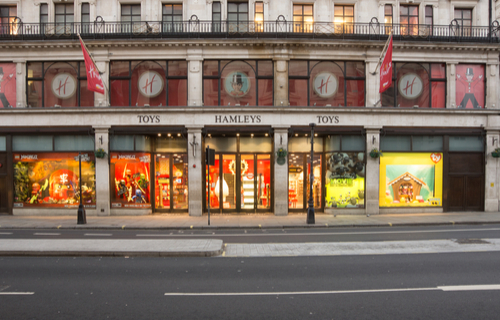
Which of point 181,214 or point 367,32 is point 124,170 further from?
point 367,32

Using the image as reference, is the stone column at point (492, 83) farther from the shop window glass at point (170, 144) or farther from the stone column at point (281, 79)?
the shop window glass at point (170, 144)

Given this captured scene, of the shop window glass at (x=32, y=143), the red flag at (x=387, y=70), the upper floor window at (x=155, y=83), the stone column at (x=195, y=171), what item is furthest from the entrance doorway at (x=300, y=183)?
the shop window glass at (x=32, y=143)

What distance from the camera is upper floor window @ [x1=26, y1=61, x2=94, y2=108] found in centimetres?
1859

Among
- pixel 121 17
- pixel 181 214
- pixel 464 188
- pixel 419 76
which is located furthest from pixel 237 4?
pixel 464 188

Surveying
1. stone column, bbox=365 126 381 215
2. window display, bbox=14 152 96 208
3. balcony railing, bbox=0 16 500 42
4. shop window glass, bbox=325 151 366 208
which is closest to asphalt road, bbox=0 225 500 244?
stone column, bbox=365 126 381 215

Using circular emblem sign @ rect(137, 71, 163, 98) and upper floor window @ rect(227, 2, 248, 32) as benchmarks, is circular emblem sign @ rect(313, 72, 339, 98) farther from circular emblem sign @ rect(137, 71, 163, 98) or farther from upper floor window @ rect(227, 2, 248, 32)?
circular emblem sign @ rect(137, 71, 163, 98)

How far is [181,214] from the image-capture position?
61.6ft

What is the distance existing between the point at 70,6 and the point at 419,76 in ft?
75.5

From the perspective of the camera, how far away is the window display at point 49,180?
18562mm

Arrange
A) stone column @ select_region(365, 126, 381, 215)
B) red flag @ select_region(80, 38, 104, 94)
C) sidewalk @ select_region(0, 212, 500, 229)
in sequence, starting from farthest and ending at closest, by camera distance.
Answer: stone column @ select_region(365, 126, 381, 215) < red flag @ select_region(80, 38, 104, 94) < sidewalk @ select_region(0, 212, 500, 229)

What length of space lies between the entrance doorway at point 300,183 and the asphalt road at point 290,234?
433 cm

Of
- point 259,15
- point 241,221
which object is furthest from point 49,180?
point 259,15

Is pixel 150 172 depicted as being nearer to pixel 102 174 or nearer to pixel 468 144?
pixel 102 174

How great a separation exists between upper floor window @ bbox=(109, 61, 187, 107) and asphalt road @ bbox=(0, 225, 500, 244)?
27.3 ft
